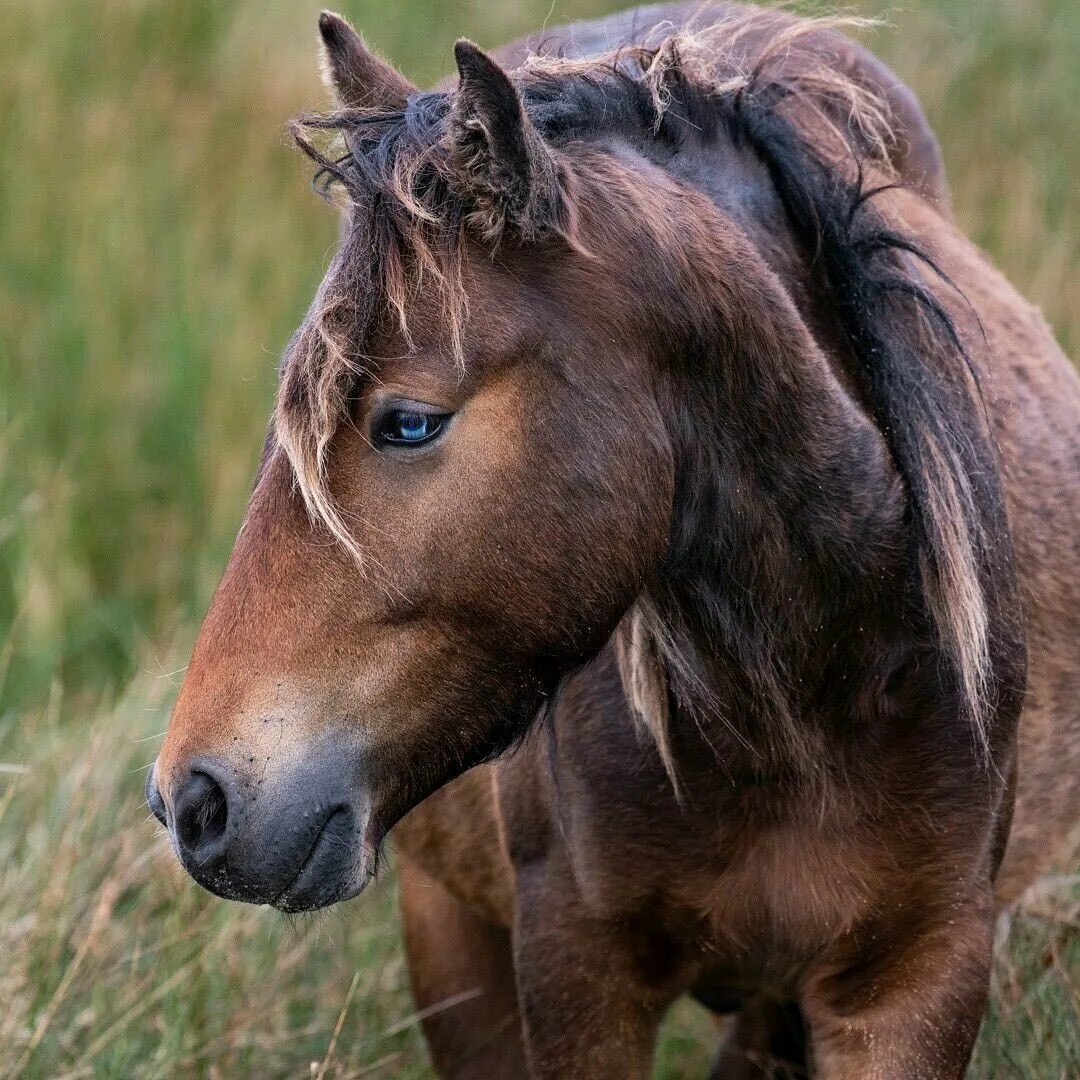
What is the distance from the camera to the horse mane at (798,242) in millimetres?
2229

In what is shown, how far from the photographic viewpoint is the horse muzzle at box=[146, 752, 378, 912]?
7.02ft

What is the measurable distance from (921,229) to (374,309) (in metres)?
1.60

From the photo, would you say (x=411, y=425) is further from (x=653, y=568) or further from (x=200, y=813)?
(x=200, y=813)

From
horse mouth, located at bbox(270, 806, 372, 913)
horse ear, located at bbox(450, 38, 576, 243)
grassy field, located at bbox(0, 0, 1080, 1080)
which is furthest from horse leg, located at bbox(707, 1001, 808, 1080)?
horse ear, located at bbox(450, 38, 576, 243)

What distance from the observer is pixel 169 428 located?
6398 mm

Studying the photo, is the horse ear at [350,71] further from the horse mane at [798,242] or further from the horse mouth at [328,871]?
Result: the horse mouth at [328,871]

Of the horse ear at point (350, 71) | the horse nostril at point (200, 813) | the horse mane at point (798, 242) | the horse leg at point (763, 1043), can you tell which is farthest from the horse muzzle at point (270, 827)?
the horse leg at point (763, 1043)

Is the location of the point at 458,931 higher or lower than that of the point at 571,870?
lower

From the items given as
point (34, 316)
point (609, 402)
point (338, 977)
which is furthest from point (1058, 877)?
point (34, 316)

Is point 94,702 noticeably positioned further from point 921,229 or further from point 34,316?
point 921,229

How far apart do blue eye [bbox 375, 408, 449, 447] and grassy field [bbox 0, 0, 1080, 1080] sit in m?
1.51

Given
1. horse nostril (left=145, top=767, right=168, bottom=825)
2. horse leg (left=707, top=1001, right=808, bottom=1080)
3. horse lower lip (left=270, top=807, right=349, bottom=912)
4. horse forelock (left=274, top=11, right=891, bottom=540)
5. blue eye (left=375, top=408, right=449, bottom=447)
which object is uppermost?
horse forelock (left=274, top=11, right=891, bottom=540)

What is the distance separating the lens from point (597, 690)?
2.85 meters

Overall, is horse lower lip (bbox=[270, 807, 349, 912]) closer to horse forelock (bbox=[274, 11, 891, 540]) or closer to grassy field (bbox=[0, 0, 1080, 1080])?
horse forelock (bbox=[274, 11, 891, 540])
